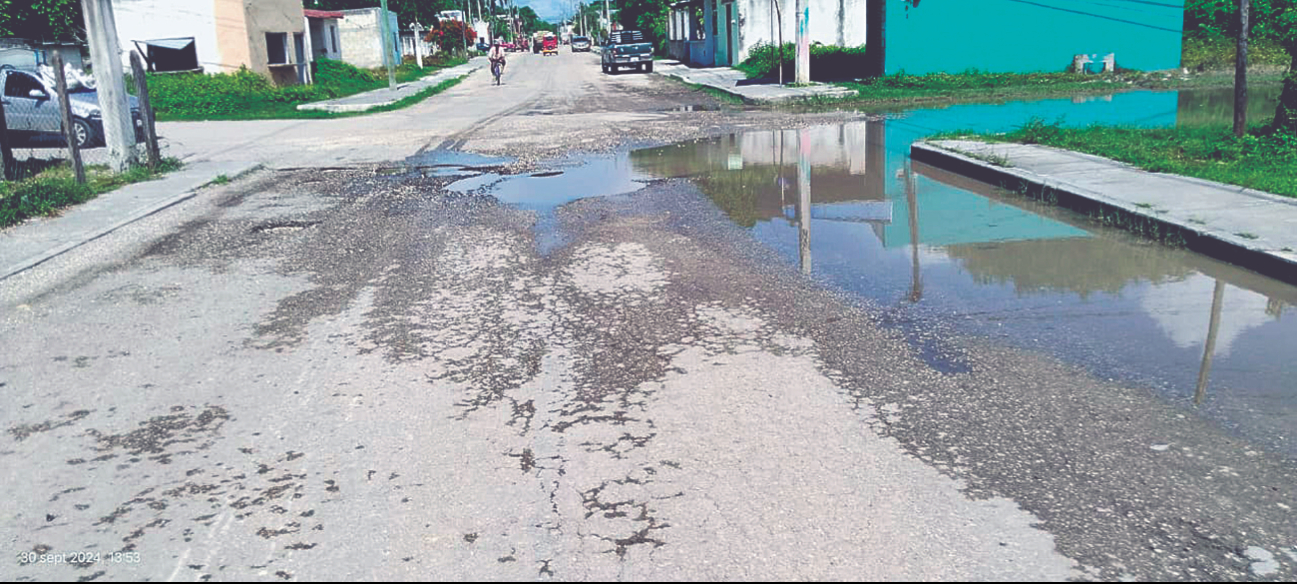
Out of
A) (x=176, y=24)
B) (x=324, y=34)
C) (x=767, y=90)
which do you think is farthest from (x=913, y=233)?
(x=324, y=34)

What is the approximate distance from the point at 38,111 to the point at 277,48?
68.9 feet

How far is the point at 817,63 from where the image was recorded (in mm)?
37625

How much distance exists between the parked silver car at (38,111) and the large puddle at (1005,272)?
1008cm

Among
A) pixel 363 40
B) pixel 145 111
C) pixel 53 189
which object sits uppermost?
pixel 363 40

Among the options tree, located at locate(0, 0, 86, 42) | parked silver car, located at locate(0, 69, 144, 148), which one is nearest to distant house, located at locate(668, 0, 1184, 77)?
parked silver car, located at locate(0, 69, 144, 148)

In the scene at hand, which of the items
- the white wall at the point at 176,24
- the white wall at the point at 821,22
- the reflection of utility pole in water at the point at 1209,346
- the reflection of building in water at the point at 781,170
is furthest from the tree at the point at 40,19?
the reflection of utility pole in water at the point at 1209,346

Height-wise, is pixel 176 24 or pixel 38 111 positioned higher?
pixel 176 24

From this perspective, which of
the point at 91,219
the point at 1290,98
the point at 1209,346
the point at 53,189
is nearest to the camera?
the point at 1209,346

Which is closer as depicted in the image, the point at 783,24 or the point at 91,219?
the point at 91,219

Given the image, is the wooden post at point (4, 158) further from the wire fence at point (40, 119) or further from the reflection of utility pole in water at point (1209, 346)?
the reflection of utility pole in water at point (1209, 346)

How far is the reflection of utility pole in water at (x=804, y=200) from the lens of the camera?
8759mm

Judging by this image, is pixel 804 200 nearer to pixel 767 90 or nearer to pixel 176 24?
pixel 767 90

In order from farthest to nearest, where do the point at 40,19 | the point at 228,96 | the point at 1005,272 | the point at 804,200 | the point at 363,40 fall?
1. the point at 363,40
2. the point at 40,19
3. the point at 228,96
4. the point at 804,200
5. the point at 1005,272

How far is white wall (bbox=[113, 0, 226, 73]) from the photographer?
113 ft
